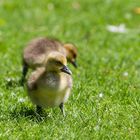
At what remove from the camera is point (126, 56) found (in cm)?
969

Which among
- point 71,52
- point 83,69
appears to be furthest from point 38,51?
point 83,69

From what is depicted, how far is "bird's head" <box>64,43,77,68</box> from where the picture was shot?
8.78 m

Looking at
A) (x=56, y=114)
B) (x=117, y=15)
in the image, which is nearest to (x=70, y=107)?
(x=56, y=114)

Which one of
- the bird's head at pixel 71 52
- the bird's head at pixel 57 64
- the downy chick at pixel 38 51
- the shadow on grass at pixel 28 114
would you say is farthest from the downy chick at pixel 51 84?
the bird's head at pixel 71 52

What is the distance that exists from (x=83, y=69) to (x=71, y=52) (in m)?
0.34

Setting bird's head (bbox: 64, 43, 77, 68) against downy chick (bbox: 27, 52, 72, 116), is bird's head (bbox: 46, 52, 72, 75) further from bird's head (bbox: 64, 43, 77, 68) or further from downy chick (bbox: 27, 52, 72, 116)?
bird's head (bbox: 64, 43, 77, 68)

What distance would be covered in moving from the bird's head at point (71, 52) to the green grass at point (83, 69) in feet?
0.52

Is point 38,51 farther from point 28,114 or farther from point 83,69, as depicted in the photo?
point 28,114

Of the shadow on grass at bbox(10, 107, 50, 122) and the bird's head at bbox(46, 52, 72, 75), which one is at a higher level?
the bird's head at bbox(46, 52, 72, 75)

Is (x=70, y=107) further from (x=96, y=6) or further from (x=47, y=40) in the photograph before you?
(x=96, y=6)

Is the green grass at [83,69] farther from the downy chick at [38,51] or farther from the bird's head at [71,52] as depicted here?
the downy chick at [38,51]

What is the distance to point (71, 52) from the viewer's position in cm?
883

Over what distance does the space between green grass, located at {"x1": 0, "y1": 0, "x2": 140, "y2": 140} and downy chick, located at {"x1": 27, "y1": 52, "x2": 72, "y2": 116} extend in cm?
18

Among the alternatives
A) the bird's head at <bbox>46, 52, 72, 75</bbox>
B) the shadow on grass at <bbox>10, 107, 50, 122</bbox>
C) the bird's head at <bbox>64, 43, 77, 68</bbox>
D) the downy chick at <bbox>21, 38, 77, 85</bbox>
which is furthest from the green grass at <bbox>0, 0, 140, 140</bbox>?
the bird's head at <bbox>46, 52, 72, 75</bbox>
